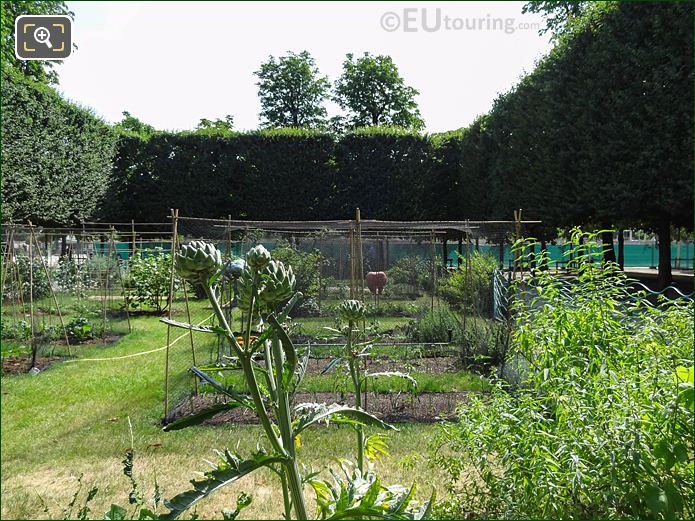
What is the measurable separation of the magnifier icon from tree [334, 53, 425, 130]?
22137 millimetres

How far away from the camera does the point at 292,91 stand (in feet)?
84.8

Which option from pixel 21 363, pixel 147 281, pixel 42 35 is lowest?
pixel 21 363

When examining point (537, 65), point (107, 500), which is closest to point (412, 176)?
point (537, 65)

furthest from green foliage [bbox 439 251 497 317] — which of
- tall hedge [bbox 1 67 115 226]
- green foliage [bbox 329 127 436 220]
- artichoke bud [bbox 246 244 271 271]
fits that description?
green foliage [bbox 329 127 436 220]

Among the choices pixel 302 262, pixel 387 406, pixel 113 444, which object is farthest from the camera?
pixel 302 262

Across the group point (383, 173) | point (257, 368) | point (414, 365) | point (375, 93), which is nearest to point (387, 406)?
point (414, 365)

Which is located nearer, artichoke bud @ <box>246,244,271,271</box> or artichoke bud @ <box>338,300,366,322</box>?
artichoke bud @ <box>246,244,271,271</box>

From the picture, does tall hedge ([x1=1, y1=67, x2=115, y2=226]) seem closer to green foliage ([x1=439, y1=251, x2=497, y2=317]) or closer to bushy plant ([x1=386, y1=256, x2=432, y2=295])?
bushy plant ([x1=386, y1=256, x2=432, y2=295])

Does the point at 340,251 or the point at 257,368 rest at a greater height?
the point at 340,251

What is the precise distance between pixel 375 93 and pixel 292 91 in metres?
4.32

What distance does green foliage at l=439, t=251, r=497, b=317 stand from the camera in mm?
7250

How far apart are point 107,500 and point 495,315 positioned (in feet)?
17.0

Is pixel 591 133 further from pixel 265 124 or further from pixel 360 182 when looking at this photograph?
pixel 265 124

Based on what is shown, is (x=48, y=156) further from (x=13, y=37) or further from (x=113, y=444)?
(x=113, y=444)
